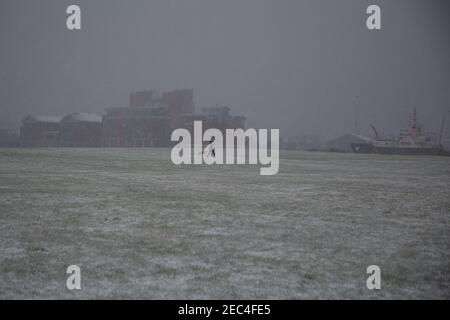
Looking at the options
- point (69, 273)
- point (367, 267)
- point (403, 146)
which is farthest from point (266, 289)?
point (403, 146)

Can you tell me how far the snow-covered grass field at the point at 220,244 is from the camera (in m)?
4.76

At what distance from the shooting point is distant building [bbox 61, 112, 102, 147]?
83.1m

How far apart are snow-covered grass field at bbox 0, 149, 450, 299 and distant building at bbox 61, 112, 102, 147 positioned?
2952 inches

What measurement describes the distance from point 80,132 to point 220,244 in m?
83.0

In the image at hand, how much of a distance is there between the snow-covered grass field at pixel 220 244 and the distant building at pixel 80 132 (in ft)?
246

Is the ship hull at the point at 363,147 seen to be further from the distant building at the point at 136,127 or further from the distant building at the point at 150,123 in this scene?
the distant building at the point at 136,127

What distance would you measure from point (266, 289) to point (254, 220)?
3.96 m

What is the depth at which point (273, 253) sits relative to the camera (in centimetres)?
615

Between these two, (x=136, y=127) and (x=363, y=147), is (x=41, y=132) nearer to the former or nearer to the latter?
(x=136, y=127)

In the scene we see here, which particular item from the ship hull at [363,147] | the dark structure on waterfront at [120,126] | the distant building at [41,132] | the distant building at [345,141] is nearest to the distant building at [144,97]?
the dark structure on waterfront at [120,126]

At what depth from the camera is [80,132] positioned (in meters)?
83.6

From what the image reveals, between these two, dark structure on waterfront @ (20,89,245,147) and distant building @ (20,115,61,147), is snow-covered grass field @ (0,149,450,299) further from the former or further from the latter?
distant building @ (20,115,61,147)

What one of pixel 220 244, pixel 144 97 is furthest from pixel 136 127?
pixel 220 244
